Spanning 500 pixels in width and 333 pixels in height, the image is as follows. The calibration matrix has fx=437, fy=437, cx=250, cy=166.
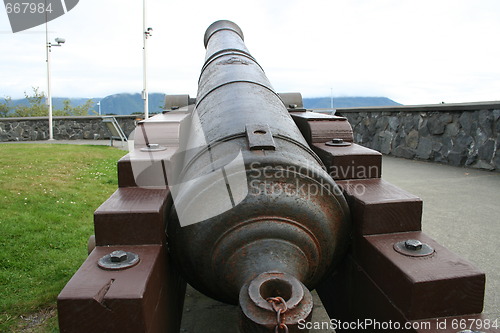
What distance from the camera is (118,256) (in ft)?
4.65

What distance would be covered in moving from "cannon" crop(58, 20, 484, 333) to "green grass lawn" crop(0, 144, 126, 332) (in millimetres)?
990

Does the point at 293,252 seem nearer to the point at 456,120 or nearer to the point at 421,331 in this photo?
the point at 421,331

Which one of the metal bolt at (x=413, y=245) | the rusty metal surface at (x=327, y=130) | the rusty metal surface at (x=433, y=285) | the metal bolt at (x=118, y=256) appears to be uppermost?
the rusty metal surface at (x=327, y=130)

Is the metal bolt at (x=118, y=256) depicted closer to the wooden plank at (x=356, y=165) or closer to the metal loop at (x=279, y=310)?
the metal loop at (x=279, y=310)

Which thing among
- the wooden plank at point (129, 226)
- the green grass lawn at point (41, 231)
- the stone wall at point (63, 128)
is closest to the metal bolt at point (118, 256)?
the wooden plank at point (129, 226)

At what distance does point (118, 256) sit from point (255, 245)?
451mm

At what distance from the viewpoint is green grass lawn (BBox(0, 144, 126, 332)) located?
7.83 feet

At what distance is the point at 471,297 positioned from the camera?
1.36m

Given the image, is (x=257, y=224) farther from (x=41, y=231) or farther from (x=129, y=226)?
(x=41, y=231)

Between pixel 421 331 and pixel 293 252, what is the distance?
0.44 metres

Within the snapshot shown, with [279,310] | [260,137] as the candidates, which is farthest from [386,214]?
[279,310]

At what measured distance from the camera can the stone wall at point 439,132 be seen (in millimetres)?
5723

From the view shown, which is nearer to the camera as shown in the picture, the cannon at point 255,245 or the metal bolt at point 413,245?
the cannon at point 255,245

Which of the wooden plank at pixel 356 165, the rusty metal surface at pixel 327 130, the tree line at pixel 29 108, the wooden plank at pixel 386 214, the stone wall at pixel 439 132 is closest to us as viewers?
the wooden plank at pixel 386 214
